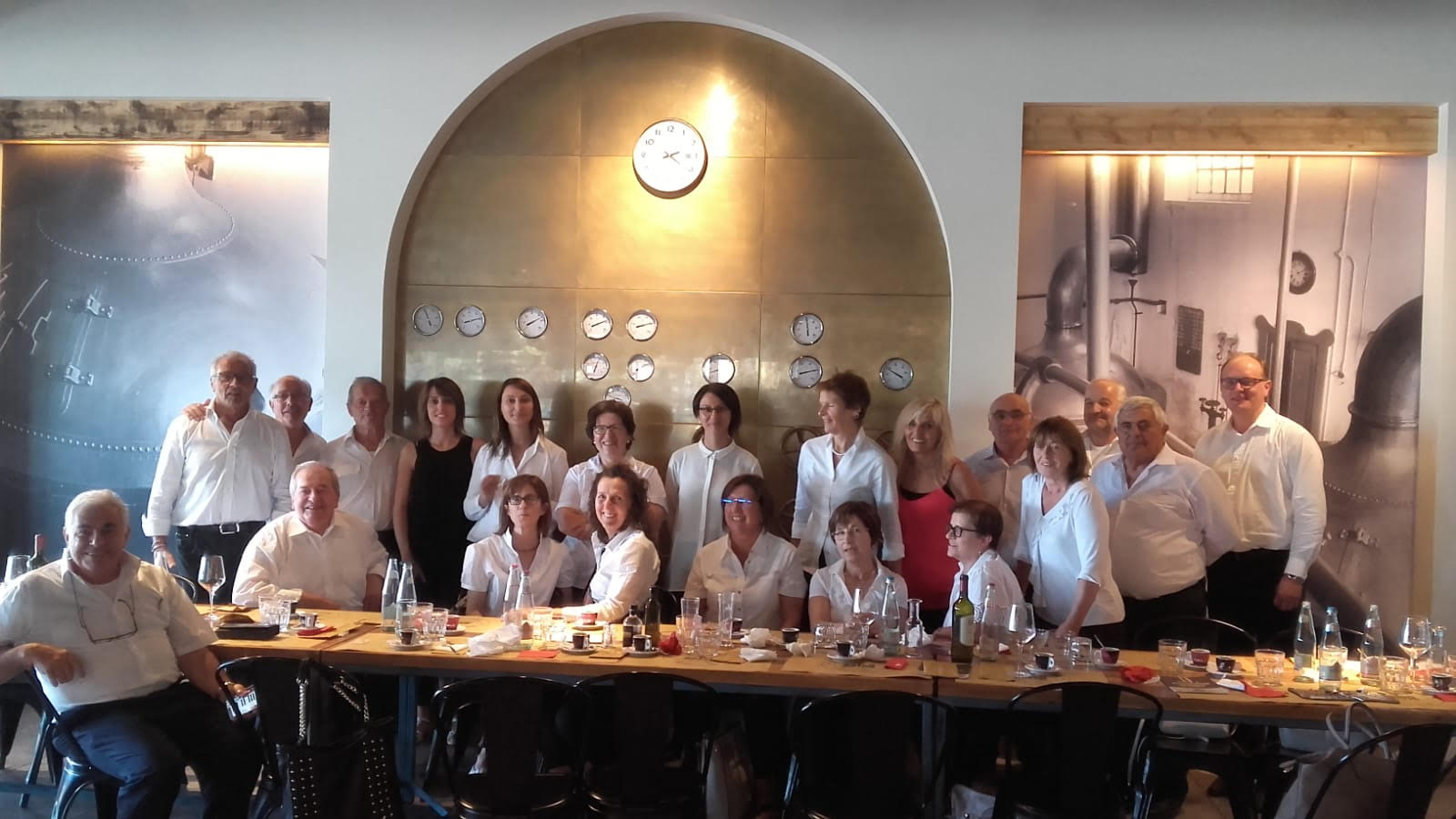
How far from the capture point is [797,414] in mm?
6629

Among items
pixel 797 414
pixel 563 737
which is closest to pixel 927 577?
pixel 797 414

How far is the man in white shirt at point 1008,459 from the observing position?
563 cm

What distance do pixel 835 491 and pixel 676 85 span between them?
2731 millimetres

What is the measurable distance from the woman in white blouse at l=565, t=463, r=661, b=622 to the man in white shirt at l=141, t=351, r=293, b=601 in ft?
6.41

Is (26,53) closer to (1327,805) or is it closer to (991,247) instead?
(991,247)

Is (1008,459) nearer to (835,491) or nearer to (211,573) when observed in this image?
(835,491)

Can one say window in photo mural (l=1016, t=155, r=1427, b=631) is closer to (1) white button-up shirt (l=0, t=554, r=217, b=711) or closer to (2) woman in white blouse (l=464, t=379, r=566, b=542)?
(2) woman in white blouse (l=464, t=379, r=566, b=542)

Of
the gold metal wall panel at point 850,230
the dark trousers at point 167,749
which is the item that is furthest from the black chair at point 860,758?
the gold metal wall panel at point 850,230

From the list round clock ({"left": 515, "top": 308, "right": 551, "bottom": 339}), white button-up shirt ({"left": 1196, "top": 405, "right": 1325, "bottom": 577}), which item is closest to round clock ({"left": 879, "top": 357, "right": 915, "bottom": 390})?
white button-up shirt ({"left": 1196, "top": 405, "right": 1325, "bottom": 577})

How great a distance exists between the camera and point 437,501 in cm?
608

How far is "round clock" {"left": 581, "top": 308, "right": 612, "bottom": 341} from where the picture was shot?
6727 millimetres

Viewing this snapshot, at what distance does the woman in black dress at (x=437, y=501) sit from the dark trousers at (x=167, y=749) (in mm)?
1953

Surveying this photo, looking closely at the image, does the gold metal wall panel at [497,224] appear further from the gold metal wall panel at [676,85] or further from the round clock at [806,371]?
the round clock at [806,371]

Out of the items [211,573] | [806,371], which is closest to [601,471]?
[806,371]
